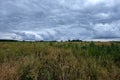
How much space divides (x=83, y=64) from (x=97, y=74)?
125 centimetres

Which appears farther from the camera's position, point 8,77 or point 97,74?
point 97,74

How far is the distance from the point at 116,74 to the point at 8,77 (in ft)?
11.9

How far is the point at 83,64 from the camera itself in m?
8.23

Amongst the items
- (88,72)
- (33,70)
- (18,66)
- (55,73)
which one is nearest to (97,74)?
(88,72)

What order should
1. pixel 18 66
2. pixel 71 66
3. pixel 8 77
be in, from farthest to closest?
pixel 71 66 → pixel 18 66 → pixel 8 77

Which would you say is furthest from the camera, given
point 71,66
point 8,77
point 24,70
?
point 71,66

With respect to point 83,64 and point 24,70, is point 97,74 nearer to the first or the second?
point 83,64

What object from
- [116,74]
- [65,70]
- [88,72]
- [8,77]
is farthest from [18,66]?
[116,74]

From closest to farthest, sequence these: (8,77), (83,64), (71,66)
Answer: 1. (8,77)
2. (71,66)
3. (83,64)

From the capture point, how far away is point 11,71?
20.8ft

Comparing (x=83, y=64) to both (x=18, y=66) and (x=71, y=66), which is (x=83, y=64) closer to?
(x=71, y=66)

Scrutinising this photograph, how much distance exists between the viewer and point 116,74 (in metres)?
7.16

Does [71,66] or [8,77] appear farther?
[71,66]

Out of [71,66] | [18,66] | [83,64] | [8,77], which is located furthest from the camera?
[83,64]
